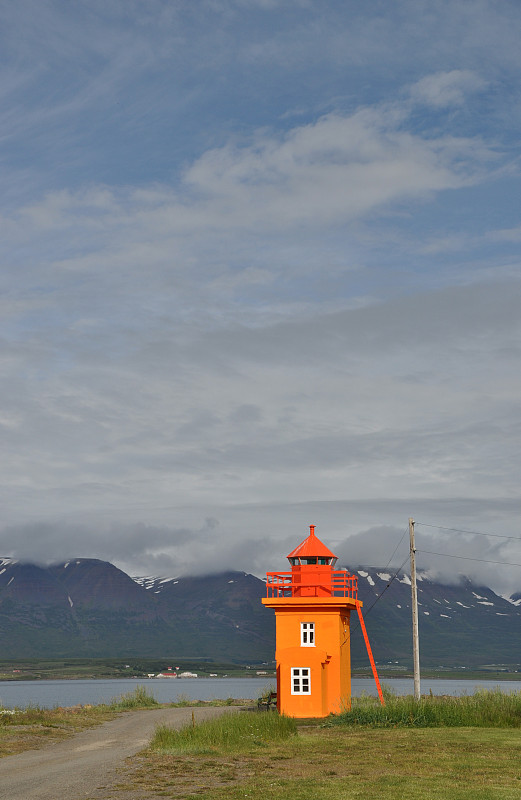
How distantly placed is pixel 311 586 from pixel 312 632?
7.40 feet

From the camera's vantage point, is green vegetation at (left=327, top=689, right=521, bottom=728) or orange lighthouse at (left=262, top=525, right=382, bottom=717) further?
orange lighthouse at (left=262, top=525, right=382, bottom=717)

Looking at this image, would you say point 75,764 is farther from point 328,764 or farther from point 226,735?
point 328,764

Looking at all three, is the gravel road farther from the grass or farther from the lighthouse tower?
the lighthouse tower

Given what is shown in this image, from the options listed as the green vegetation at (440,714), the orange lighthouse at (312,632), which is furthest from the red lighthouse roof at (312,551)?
the green vegetation at (440,714)

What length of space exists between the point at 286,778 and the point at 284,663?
20.2 meters

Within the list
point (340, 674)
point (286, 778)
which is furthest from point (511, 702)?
point (286, 778)

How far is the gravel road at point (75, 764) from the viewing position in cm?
2217

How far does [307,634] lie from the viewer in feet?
144

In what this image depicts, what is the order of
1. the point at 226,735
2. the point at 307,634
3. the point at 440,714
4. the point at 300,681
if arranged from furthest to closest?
the point at 307,634, the point at 300,681, the point at 440,714, the point at 226,735

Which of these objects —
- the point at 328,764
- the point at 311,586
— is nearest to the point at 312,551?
the point at 311,586

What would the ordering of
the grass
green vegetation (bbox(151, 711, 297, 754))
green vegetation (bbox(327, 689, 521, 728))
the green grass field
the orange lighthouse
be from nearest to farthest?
the grass → the green grass field → green vegetation (bbox(151, 711, 297, 754)) → green vegetation (bbox(327, 689, 521, 728)) → the orange lighthouse

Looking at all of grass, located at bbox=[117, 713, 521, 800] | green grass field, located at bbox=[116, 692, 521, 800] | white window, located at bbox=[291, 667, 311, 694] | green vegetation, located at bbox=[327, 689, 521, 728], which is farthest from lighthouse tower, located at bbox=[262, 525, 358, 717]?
grass, located at bbox=[117, 713, 521, 800]

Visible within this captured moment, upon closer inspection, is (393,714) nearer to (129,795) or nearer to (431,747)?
(431,747)

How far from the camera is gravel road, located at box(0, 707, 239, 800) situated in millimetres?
22172
